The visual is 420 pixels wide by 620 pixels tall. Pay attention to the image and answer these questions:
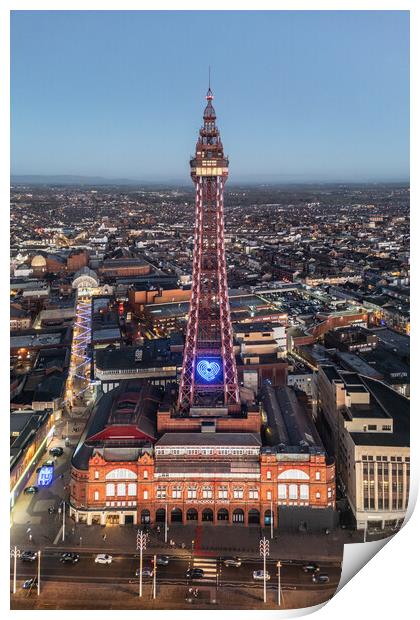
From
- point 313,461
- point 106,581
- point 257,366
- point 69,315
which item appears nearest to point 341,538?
point 313,461

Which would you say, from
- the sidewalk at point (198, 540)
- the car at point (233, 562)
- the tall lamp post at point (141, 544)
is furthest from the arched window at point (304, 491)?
the tall lamp post at point (141, 544)

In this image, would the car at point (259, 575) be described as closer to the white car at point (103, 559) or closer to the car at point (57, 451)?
the white car at point (103, 559)

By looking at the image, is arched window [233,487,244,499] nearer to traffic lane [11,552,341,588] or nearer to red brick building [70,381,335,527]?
red brick building [70,381,335,527]

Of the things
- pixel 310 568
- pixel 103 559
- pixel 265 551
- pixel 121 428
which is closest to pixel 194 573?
pixel 265 551

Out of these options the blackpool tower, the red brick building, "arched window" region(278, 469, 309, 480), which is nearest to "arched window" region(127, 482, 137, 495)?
the red brick building

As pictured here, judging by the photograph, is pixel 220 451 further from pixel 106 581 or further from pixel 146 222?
pixel 146 222

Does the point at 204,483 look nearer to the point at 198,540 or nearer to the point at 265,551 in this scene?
the point at 198,540
